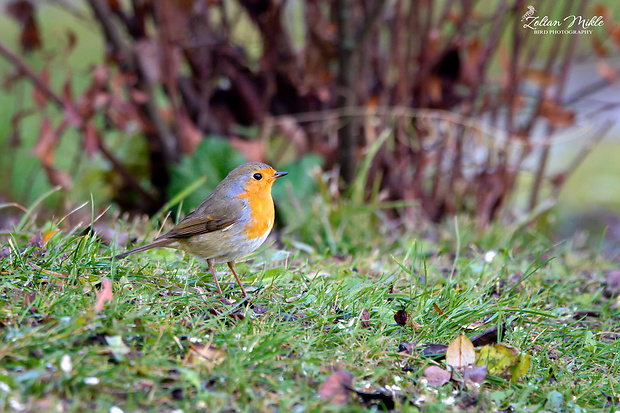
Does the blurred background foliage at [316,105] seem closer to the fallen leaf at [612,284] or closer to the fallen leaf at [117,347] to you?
the fallen leaf at [612,284]

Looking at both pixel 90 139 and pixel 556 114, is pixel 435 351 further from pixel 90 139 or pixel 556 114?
pixel 556 114

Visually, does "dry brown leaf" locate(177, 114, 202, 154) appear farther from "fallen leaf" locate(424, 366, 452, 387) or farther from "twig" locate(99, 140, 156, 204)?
"fallen leaf" locate(424, 366, 452, 387)

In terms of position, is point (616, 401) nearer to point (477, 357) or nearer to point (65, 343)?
point (477, 357)

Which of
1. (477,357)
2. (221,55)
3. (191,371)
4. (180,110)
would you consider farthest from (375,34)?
(191,371)

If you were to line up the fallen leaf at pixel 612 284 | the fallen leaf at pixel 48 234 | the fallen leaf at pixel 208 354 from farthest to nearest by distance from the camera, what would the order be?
the fallen leaf at pixel 612 284 → the fallen leaf at pixel 48 234 → the fallen leaf at pixel 208 354

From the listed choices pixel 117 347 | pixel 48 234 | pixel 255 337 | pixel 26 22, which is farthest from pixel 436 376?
pixel 26 22

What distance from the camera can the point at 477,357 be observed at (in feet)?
9.80

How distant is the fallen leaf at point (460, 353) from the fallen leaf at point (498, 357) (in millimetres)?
36

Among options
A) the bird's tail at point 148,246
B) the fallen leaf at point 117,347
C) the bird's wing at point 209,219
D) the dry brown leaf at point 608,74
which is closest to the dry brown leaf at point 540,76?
the dry brown leaf at point 608,74

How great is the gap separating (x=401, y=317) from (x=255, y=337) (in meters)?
0.80

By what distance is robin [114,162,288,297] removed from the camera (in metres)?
3.73

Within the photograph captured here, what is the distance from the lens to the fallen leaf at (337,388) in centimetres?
256

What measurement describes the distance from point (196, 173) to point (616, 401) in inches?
139

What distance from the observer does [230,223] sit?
3867 millimetres
